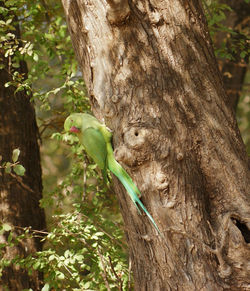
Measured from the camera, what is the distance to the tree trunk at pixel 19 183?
362cm

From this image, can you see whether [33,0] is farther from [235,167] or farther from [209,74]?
[235,167]

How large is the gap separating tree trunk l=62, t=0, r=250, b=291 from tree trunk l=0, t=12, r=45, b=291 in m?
1.74

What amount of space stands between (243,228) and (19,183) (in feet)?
8.14

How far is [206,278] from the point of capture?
1.88 m

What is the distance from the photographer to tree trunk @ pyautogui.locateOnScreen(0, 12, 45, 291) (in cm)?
362

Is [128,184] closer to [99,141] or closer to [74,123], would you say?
[99,141]

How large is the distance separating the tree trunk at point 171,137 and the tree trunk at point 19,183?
1736 millimetres

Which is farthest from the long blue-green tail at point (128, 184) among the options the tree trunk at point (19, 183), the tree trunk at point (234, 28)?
the tree trunk at point (234, 28)

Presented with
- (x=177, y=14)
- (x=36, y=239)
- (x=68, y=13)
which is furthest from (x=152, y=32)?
(x=36, y=239)

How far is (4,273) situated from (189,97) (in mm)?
2603

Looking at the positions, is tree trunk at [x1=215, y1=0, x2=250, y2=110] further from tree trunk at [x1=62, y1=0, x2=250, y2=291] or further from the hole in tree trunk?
the hole in tree trunk

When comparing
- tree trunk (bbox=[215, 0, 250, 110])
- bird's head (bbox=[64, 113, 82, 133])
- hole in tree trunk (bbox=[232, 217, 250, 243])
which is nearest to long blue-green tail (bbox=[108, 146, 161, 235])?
bird's head (bbox=[64, 113, 82, 133])

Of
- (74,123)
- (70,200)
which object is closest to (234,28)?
(70,200)

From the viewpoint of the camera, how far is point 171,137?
193 centimetres
